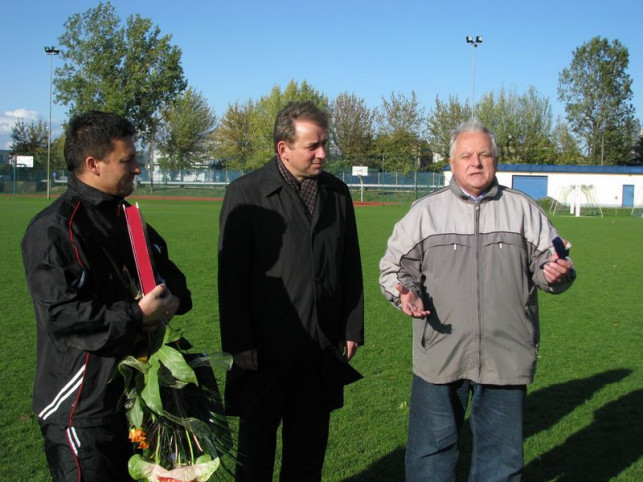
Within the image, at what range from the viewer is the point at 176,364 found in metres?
2.35

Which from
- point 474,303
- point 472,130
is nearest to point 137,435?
point 474,303

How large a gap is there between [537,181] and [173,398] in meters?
51.4

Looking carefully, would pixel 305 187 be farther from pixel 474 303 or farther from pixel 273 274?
pixel 474 303

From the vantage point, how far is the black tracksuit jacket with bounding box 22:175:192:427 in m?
2.32

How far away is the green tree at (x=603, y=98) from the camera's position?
2413 inches

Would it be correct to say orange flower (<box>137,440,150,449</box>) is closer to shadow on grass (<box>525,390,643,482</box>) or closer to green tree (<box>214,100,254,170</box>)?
shadow on grass (<box>525,390,643,482</box>)

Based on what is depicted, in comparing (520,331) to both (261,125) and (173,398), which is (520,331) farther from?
(261,125)

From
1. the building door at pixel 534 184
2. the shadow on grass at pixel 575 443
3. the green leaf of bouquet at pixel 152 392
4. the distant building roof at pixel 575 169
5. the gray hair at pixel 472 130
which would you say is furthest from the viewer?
the building door at pixel 534 184

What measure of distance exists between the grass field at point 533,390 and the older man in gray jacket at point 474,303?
3.24 ft

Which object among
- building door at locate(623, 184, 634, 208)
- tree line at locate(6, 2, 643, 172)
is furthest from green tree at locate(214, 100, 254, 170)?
building door at locate(623, 184, 634, 208)

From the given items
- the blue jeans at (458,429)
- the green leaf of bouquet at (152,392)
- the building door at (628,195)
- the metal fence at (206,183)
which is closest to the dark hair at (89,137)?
the green leaf of bouquet at (152,392)

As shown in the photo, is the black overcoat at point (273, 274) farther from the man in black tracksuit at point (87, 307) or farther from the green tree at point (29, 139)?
the green tree at point (29, 139)

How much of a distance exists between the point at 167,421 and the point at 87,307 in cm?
51

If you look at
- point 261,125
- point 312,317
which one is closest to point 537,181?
point 261,125
